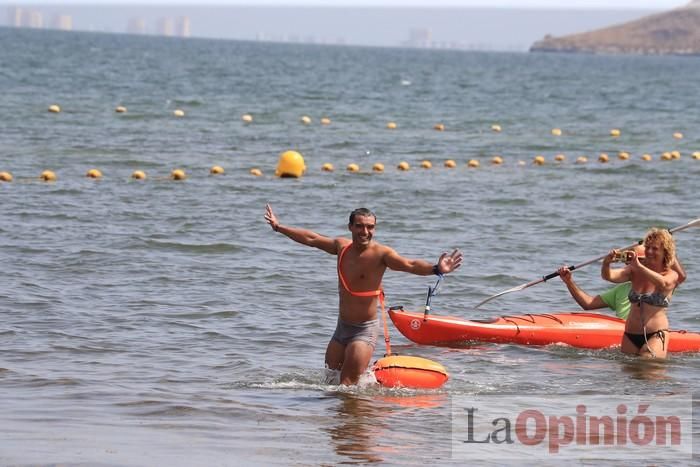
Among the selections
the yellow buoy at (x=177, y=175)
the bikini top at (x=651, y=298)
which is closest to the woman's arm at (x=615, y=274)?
the bikini top at (x=651, y=298)

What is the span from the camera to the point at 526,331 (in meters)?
12.0

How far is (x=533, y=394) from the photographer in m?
10.0

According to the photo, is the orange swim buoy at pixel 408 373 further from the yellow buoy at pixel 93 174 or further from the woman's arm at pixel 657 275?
the yellow buoy at pixel 93 174

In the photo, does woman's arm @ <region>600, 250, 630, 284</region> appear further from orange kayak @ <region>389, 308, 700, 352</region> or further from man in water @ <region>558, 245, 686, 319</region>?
orange kayak @ <region>389, 308, 700, 352</region>

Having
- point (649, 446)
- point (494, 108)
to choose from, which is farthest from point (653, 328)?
point (494, 108)

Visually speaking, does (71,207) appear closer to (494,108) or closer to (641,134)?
(641,134)

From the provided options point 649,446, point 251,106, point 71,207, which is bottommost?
point 649,446

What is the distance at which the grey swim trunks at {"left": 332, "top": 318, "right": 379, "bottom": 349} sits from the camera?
931cm

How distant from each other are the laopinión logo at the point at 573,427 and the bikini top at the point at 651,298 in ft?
3.37

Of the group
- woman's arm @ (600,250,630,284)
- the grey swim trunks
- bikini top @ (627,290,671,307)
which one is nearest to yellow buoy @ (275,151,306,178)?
woman's arm @ (600,250,630,284)

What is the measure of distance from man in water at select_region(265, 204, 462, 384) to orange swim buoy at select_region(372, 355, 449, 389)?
9.0 inches

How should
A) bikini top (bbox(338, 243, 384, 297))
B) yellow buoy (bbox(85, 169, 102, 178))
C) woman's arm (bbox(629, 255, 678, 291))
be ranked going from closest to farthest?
bikini top (bbox(338, 243, 384, 297))
woman's arm (bbox(629, 255, 678, 291))
yellow buoy (bbox(85, 169, 102, 178))

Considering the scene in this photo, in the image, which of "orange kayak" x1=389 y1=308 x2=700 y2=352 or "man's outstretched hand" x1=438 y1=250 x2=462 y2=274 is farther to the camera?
"orange kayak" x1=389 y1=308 x2=700 y2=352

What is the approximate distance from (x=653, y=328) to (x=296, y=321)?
11.8 ft
